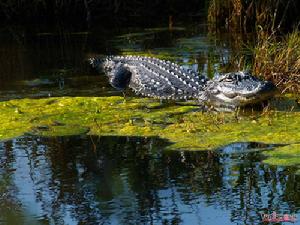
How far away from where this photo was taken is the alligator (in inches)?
279

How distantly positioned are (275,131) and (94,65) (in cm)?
459

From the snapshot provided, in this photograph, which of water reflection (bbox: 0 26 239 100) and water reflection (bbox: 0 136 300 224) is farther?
water reflection (bbox: 0 26 239 100)

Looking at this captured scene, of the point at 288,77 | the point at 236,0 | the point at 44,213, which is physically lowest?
the point at 44,213

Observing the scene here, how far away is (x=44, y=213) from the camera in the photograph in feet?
14.7

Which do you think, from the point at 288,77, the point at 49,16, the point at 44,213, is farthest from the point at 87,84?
the point at 49,16

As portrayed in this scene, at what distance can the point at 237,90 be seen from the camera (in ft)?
23.6

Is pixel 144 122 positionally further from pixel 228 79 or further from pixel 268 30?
pixel 268 30

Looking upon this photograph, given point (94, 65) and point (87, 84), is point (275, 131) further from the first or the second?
point (94, 65)

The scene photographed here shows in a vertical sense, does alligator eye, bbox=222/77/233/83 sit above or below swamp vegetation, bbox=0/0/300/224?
above
